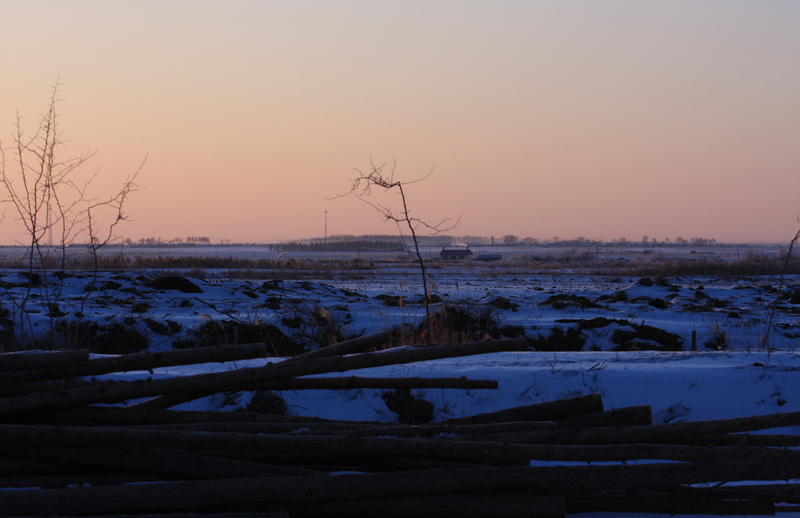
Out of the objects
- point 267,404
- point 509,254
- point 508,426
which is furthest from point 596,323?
point 509,254

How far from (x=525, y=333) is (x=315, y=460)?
29.8 feet

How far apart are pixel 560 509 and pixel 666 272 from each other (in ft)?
131

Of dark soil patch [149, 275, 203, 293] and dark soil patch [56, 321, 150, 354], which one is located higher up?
dark soil patch [149, 275, 203, 293]

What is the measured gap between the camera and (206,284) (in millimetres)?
20172

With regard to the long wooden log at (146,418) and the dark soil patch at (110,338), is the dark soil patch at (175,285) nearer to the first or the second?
the dark soil patch at (110,338)

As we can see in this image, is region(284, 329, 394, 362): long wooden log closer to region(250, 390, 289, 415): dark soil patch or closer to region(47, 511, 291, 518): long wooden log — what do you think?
region(47, 511, 291, 518): long wooden log

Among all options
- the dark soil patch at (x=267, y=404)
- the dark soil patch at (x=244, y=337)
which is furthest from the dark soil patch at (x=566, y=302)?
Result: the dark soil patch at (x=267, y=404)

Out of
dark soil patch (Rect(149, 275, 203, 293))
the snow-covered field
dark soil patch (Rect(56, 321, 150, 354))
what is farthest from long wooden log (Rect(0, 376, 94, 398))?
dark soil patch (Rect(149, 275, 203, 293))

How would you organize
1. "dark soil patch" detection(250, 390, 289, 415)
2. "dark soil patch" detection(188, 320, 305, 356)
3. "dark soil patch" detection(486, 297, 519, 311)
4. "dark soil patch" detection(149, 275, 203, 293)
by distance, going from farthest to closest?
"dark soil patch" detection(149, 275, 203, 293) → "dark soil patch" detection(486, 297, 519, 311) → "dark soil patch" detection(188, 320, 305, 356) → "dark soil patch" detection(250, 390, 289, 415)

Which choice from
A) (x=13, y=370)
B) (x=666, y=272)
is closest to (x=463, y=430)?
(x=13, y=370)

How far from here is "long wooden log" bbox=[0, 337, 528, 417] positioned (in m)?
3.75

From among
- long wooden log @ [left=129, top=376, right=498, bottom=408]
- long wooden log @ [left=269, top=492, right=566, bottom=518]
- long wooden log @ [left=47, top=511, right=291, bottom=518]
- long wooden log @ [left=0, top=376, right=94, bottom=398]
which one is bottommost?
long wooden log @ [left=269, top=492, right=566, bottom=518]

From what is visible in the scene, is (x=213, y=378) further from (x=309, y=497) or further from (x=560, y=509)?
(x=560, y=509)

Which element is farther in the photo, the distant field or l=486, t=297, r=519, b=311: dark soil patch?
the distant field
